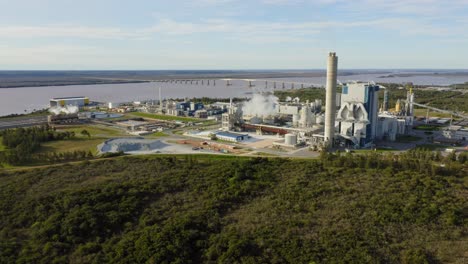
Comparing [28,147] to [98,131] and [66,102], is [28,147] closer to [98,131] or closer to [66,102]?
[98,131]

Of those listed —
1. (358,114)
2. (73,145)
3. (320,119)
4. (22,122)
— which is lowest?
(73,145)

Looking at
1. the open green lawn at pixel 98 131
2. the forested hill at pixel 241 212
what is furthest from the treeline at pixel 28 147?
the forested hill at pixel 241 212

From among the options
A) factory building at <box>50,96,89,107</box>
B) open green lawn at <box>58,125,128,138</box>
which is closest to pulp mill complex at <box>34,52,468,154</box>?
open green lawn at <box>58,125,128,138</box>

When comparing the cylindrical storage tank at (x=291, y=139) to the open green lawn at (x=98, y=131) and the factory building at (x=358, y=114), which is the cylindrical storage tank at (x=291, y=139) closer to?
the factory building at (x=358, y=114)

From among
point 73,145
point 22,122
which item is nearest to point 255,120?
point 73,145

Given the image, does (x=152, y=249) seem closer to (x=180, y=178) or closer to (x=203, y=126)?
(x=180, y=178)
